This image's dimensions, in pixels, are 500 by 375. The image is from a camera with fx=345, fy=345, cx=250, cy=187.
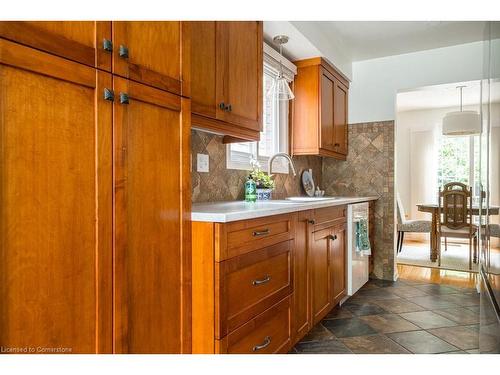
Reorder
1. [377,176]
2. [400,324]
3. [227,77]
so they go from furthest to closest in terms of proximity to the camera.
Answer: [377,176] < [400,324] < [227,77]

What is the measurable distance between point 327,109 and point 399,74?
1.11 m

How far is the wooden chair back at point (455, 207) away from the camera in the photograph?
4508 mm

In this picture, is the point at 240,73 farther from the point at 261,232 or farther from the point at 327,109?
the point at 327,109

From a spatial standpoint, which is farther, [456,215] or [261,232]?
[456,215]

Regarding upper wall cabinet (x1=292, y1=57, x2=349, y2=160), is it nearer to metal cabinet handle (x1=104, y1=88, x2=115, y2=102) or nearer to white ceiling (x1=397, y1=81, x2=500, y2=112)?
white ceiling (x1=397, y1=81, x2=500, y2=112)

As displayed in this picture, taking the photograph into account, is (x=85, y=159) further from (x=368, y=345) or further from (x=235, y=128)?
Result: (x=368, y=345)

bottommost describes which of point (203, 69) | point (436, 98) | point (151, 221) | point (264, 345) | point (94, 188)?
point (264, 345)

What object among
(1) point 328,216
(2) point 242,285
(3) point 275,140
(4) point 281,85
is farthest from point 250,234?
(3) point 275,140

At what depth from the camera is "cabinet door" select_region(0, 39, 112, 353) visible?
0.82 metres

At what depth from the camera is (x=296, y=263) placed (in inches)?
82.1

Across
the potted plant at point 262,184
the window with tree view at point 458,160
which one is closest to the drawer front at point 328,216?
the potted plant at point 262,184

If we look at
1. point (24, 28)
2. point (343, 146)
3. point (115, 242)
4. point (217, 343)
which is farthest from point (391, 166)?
point (24, 28)

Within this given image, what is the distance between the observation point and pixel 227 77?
6.53 feet

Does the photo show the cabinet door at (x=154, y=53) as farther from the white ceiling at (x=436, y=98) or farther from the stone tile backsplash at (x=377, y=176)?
the white ceiling at (x=436, y=98)
